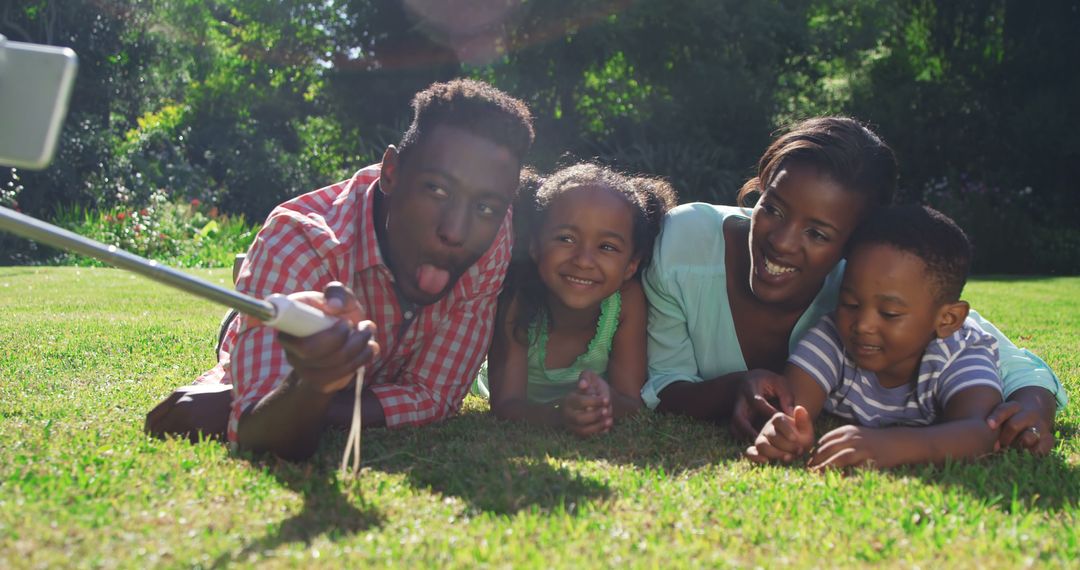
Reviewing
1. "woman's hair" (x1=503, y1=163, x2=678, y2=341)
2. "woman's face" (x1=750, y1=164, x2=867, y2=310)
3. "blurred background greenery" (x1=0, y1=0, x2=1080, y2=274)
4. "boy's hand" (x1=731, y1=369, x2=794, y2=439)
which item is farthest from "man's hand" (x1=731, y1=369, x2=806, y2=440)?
"blurred background greenery" (x1=0, y1=0, x2=1080, y2=274)

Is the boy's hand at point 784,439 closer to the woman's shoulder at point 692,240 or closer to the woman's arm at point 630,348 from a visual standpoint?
the woman's arm at point 630,348

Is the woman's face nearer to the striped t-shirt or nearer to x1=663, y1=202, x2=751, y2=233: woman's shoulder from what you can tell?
the striped t-shirt

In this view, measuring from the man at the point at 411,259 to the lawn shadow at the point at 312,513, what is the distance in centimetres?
9

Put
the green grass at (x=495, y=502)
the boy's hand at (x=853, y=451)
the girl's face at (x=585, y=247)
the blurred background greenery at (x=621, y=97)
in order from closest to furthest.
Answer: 1. the green grass at (x=495, y=502)
2. the boy's hand at (x=853, y=451)
3. the girl's face at (x=585, y=247)
4. the blurred background greenery at (x=621, y=97)

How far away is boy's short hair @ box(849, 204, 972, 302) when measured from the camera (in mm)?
3486

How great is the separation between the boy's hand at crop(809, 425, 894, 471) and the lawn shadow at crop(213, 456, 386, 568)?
1.42 meters

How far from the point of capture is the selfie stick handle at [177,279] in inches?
76.5

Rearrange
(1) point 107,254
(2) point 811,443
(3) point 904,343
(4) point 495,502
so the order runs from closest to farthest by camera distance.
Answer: (1) point 107,254
(4) point 495,502
(2) point 811,443
(3) point 904,343

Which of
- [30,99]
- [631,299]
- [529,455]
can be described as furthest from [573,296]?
[30,99]

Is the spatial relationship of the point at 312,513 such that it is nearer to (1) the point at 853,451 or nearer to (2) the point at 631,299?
(1) the point at 853,451

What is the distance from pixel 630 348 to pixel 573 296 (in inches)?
14.2

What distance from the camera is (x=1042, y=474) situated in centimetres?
298

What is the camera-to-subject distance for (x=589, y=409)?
3.38 meters

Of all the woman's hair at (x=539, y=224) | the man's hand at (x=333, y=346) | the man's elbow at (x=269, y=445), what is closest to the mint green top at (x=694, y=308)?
the woman's hair at (x=539, y=224)
